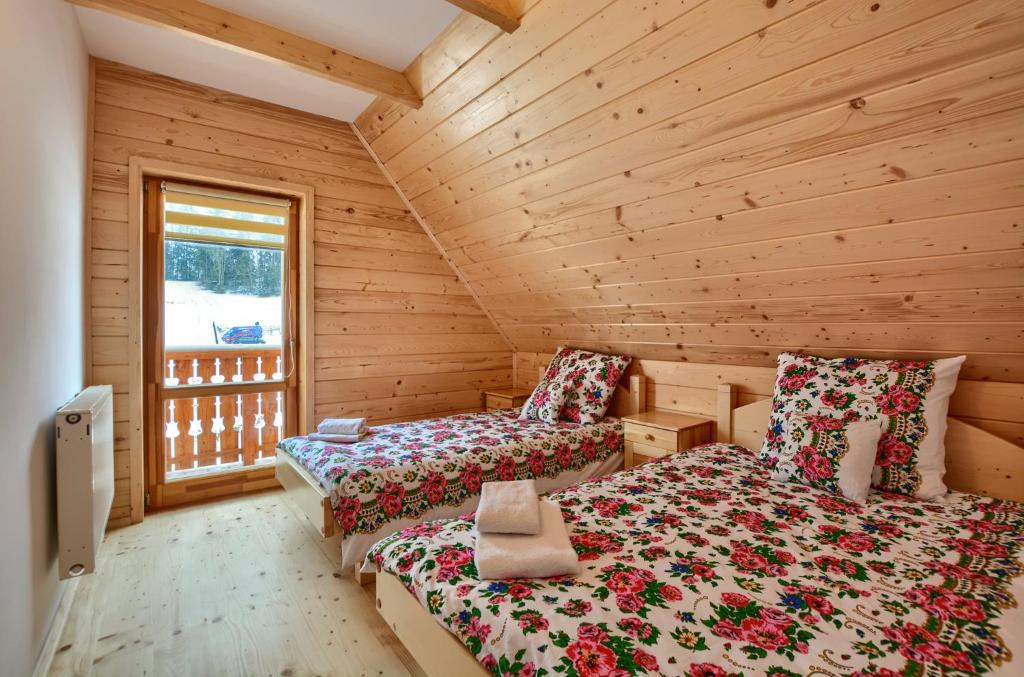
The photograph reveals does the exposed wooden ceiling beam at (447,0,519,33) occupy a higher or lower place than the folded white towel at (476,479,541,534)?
higher

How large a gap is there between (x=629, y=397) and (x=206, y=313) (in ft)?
9.08

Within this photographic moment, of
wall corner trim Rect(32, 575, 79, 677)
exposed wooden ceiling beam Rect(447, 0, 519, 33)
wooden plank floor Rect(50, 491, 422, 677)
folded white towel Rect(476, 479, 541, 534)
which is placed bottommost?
wooden plank floor Rect(50, 491, 422, 677)

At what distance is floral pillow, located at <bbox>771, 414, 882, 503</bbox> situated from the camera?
1.81 metres

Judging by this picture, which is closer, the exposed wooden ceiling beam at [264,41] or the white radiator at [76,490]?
the white radiator at [76,490]

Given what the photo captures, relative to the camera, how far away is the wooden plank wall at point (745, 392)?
6.29 ft

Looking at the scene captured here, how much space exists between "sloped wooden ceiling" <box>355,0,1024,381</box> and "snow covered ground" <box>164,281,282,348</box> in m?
1.47

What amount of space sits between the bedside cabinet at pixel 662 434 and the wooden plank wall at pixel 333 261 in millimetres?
1636

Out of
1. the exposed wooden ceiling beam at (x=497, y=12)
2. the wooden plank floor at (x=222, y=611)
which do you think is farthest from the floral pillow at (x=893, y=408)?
the exposed wooden ceiling beam at (x=497, y=12)

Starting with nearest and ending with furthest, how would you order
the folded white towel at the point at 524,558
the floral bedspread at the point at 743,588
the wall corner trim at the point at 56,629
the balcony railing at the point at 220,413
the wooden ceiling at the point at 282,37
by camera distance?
1. the floral bedspread at the point at 743,588
2. the folded white towel at the point at 524,558
3. the wall corner trim at the point at 56,629
4. the wooden ceiling at the point at 282,37
5. the balcony railing at the point at 220,413

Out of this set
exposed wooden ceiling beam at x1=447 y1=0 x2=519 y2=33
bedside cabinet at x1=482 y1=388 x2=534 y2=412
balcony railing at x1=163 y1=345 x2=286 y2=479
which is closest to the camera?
exposed wooden ceiling beam at x1=447 y1=0 x2=519 y2=33

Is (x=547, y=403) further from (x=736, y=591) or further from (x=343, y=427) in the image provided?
(x=736, y=591)

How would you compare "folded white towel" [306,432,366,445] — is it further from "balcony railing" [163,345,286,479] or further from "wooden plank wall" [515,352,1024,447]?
"wooden plank wall" [515,352,1024,447]

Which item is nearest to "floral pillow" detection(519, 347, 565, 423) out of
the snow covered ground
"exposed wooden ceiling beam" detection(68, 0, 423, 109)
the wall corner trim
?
the snow covered ground

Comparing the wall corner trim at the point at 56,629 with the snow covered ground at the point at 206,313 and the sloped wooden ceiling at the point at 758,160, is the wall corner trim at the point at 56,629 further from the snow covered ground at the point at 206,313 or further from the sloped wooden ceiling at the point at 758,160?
the sloped wooden ceiling at the point at 758,160
